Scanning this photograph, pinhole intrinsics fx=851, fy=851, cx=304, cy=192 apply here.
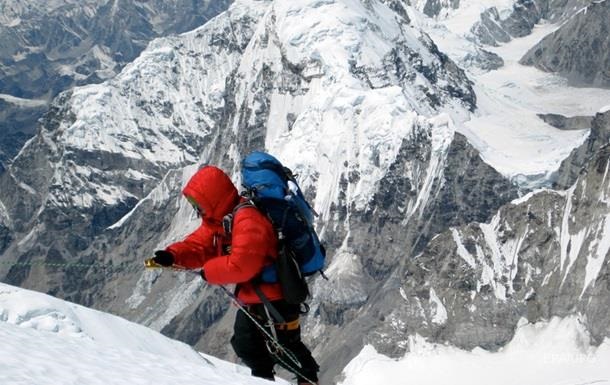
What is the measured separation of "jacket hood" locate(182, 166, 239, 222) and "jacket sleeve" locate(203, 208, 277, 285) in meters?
0.88

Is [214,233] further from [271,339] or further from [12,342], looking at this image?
[12,342]

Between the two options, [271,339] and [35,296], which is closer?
[271,339]

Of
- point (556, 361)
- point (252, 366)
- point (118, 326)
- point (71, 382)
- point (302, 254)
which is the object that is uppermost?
point (302, 254)

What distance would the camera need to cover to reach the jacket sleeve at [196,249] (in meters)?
17.7

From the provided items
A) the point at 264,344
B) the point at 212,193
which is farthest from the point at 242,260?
the point at 264,344

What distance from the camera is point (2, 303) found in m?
26.1

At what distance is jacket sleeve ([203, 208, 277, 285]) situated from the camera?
1645 centimetres

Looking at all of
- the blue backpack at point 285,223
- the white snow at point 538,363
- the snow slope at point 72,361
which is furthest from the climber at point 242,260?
the white snow at point 538,363

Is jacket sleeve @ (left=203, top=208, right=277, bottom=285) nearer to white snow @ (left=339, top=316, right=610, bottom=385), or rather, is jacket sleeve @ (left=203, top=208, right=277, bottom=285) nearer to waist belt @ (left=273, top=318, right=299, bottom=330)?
waist belt @ (left=273, top=318, right=299, bottom=330)

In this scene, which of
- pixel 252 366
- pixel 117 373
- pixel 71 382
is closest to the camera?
pixel 71 382

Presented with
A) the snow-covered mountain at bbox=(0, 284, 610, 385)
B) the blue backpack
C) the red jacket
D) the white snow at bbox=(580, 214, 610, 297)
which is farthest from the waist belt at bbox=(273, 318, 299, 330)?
the white snow at bbox=(580, 214, 610, 297)

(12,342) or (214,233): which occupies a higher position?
(214,233)

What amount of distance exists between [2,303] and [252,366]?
1078 centimetres

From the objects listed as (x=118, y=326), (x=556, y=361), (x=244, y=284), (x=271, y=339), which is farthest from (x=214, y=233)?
(x=556, y=361)
